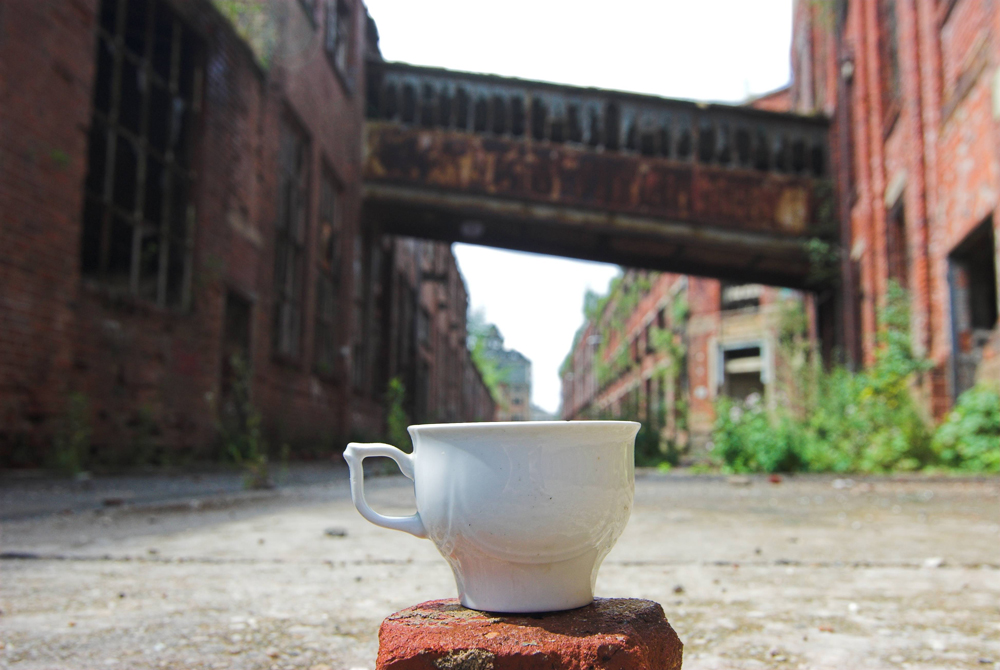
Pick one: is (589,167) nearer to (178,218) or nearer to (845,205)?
(845,205)

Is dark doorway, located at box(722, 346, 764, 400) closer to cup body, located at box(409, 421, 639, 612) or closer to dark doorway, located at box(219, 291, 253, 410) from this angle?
dark doorway, located at box(219, 291, 253, 410)

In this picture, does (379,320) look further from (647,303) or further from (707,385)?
(647,303)

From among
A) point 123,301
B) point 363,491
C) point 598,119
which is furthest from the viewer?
point 598,119

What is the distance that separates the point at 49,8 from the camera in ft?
14.5

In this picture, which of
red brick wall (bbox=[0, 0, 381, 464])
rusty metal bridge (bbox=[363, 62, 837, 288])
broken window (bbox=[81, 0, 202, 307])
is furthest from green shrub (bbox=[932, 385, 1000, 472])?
broken window (bbox=[81, 0, 202, 307])

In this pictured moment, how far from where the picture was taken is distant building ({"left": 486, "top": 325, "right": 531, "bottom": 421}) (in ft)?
7.17

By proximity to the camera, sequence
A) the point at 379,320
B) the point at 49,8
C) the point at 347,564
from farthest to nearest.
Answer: the point at 379,320 < the point at 49,8 < the point at 347,564

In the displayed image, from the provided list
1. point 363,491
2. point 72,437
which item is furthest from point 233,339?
point 363,491

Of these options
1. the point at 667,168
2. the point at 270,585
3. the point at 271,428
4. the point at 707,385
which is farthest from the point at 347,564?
the point at 707,385

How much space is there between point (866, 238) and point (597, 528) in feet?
33.9

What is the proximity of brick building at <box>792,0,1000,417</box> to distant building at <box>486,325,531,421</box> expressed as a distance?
534cm

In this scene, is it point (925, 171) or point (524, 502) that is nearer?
point (524, 502)

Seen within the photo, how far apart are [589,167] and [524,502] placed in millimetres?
10779

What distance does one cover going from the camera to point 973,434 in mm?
6660
